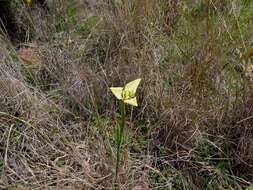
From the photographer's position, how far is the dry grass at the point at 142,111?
62.4 inches

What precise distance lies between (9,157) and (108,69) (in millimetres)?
638

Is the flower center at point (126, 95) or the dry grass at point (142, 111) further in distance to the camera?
the dry grass at point (142, 111)

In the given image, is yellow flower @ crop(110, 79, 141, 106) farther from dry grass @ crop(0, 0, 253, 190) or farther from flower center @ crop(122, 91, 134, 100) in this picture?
dry grass @ crop(0, 0, 253, 190)

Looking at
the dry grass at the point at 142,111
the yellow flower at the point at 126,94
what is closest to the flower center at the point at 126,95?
the yellow flower at the point at 126,94

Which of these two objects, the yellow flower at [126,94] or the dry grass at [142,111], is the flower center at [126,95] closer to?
the yellow flower at [126,94]

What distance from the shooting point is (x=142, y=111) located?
1.79m

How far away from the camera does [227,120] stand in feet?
5.65

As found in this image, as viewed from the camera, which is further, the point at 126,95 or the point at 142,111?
the point at 142,111

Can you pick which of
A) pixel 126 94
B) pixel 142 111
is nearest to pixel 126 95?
pixel 126 94

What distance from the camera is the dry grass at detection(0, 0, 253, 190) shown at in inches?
62.4

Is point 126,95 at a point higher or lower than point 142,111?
higher

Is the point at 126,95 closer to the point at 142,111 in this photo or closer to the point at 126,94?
the point at 126,94

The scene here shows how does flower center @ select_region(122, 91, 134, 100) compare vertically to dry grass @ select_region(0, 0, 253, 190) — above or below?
above

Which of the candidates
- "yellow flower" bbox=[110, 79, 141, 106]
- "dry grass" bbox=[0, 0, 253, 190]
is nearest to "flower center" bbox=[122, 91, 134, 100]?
"yellow flower" bbox=[110, 79, 141, 106]
